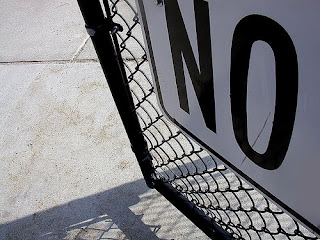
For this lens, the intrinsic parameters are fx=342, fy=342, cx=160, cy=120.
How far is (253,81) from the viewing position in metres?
0.59

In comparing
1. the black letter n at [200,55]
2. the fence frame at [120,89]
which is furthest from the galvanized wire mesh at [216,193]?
the black letter n at [200,55]

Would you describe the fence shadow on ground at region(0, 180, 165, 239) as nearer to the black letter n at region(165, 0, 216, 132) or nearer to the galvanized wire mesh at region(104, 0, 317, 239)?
the galvanized wire mesh at region(104, 0, 317, 239)

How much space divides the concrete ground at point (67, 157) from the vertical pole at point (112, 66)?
1.51ft

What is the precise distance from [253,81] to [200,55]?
0.14m

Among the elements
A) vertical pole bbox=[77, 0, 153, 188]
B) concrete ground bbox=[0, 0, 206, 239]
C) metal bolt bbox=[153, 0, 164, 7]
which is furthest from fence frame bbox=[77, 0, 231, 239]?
metal bolt bbox=[153, 0, 164, 7]

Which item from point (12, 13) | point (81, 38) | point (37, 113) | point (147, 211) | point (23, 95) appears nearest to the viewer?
point (147, 211)

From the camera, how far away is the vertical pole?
1075mm

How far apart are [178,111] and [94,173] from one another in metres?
1.43

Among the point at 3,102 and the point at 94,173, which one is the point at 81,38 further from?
the point at 94,173

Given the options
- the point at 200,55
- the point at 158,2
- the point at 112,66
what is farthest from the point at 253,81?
the point at 112,66

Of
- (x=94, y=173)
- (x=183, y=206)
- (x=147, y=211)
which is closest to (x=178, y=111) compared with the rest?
(x=183, y=206)

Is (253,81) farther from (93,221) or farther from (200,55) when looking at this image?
(93,221)

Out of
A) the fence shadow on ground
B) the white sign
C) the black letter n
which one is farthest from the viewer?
the fence shadow on ground

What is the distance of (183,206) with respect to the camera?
5.43ft
